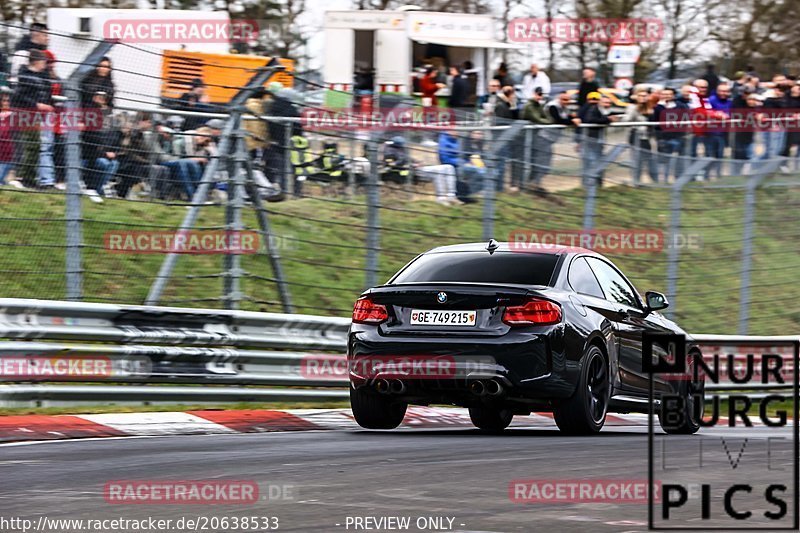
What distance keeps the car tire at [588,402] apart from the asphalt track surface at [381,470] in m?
0.18

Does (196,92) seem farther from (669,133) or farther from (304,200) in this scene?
(669,133)

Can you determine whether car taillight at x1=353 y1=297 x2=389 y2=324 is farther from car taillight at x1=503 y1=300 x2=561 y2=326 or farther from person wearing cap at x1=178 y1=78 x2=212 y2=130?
person wearing cap at x1=178 y1=78 x2=212 y2=130

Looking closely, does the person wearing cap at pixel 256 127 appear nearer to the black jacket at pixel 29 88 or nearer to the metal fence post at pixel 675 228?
the black jacket at pixel 29 88

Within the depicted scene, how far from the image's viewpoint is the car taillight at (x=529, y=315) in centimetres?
1013

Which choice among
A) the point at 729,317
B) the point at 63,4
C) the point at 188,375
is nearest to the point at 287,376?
the point at 188,375

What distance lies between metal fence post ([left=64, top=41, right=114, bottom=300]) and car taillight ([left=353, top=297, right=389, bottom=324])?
111 inches

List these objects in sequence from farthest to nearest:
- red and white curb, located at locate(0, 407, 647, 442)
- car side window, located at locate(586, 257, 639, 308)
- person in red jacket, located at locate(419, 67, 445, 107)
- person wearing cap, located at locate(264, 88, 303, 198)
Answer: person in red jacket, located at locate(419, 67, 445, 107) → person wearing cap, located at locate(264, 88, 303, 198) → car side window, located at locate(586, 257, 639, 308) → red and white curb, located at locate(0, 407, 647, 442)

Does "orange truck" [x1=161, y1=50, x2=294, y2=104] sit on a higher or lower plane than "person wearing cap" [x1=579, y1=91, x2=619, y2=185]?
higher

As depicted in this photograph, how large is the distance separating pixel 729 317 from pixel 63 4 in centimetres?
2051

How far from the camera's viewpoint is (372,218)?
14.3 metres

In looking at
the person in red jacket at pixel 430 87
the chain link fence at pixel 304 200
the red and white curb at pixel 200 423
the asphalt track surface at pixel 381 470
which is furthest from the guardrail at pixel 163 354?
the person in red jacket at pixel 430 87

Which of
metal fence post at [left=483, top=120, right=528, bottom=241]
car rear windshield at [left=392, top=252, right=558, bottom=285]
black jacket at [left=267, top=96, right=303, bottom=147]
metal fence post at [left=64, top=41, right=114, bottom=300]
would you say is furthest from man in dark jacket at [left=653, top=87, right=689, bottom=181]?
metal fence post at [left=64, top=41, right=114, bottom=300]

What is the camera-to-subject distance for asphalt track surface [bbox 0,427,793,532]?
6406 millimetres

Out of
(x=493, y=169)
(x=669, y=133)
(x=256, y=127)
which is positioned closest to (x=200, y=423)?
(x=256, y=127)
